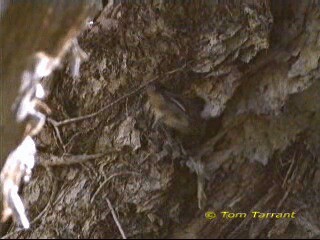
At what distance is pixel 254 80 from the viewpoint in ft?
3.69

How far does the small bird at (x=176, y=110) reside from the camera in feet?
3.54

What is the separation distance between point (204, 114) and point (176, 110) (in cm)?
6

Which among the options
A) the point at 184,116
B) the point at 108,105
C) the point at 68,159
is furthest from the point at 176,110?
the point at 68,159

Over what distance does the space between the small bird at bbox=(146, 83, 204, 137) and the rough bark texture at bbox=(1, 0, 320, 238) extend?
17mm

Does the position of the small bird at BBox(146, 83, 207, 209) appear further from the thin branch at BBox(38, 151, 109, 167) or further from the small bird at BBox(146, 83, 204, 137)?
the thin branch at BBox(38, 151, 109, 167)

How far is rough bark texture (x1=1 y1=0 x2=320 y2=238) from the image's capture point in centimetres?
107

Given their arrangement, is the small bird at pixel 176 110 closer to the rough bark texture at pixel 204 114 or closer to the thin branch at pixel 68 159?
the rough bark texture at pixel 204 114

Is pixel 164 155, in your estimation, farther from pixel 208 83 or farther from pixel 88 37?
pixel 88 37

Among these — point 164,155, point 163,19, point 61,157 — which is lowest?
point 164,155

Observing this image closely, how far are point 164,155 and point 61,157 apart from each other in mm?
228

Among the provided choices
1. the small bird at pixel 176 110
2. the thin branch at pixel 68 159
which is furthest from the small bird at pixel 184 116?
the thin branch at pixel 68 159

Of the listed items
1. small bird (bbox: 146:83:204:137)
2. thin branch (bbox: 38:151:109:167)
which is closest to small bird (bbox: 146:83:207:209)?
small bird (bbox: 146:83:204:137)

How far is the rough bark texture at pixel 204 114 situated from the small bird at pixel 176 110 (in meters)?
0.02

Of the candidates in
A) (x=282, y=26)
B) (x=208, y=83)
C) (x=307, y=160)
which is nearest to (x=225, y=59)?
(x=208, y=83)
